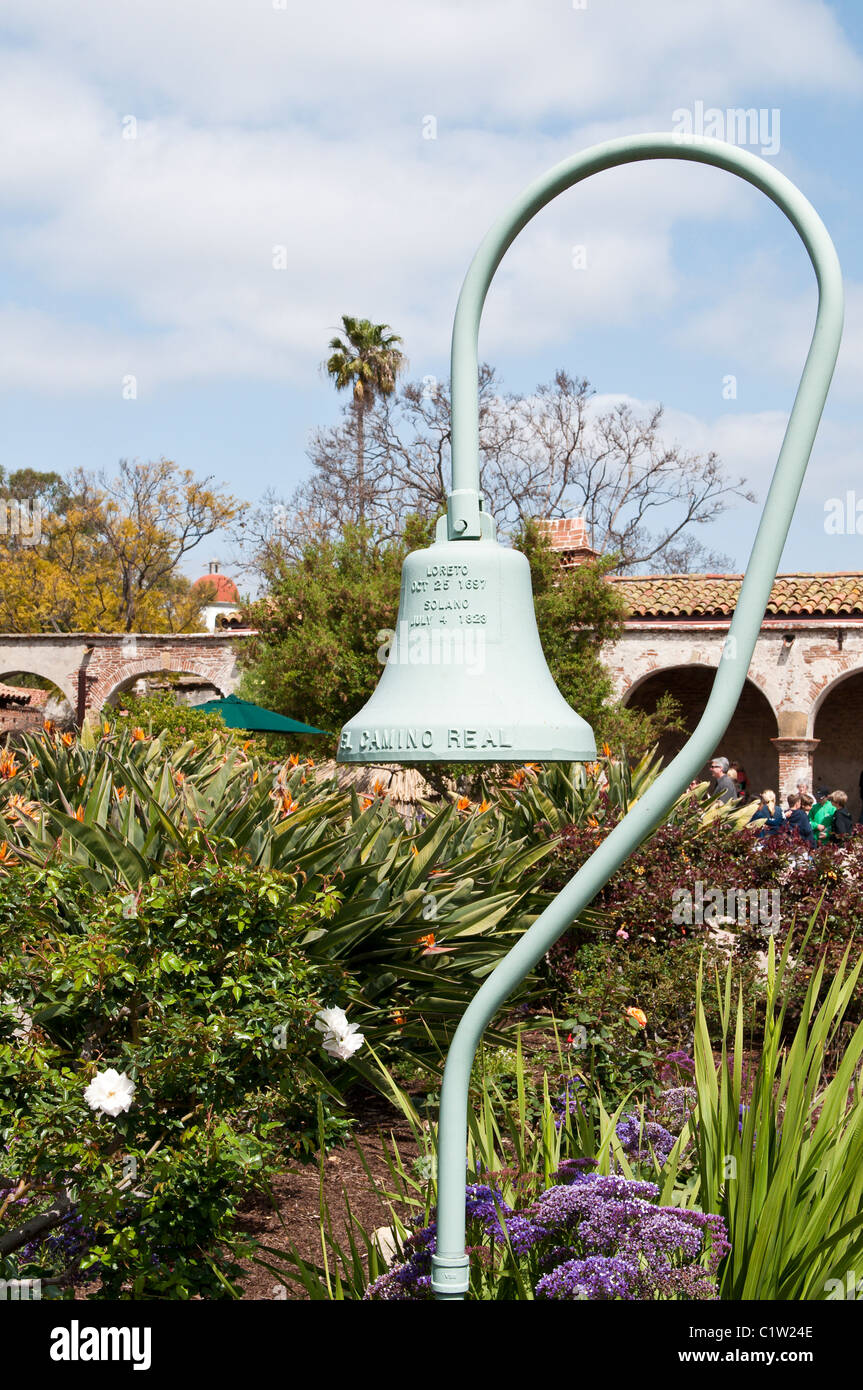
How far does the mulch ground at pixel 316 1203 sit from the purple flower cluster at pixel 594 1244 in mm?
945

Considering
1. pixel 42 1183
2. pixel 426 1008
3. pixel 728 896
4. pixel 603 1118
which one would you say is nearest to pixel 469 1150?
pixel 603 1118

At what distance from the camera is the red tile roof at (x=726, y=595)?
19.6 metres

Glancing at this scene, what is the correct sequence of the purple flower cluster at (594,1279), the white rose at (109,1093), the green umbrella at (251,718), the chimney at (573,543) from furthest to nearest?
1. the chimney at (573,543)
2. the green umbrella at (251,718)
3. the white rose at (109,1093)
4. the purple flower cluster at (594,1279)

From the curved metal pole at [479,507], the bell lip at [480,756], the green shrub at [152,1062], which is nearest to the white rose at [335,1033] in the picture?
the green shrub at [152,1062]

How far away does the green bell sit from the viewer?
191 cm

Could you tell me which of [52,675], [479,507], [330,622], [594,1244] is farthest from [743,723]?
[479,507]

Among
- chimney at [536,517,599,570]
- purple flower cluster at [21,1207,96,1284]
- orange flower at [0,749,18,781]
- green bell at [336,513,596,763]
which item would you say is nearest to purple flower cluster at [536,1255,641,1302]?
green bell at [336,513,596,763]

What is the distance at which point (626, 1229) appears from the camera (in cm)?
224

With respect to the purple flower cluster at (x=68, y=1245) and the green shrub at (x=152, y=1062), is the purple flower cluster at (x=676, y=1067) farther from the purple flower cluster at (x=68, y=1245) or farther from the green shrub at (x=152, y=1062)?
the purple flower cluster at (x=68, y=1245)

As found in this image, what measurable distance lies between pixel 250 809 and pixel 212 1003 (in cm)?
192

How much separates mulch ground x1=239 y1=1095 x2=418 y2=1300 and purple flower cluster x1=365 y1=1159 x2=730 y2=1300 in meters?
0.95

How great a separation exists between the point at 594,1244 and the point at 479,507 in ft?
4.83

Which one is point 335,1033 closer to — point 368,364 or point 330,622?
point 330,622

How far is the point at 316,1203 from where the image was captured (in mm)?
4184
